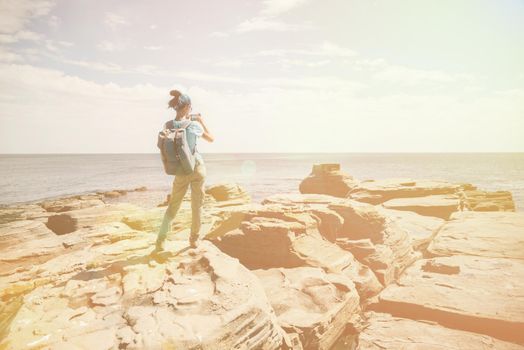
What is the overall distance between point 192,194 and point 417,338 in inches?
181

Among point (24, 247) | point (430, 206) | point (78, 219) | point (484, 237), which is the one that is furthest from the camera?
point (430, 206)

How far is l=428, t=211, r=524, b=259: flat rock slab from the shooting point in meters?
8.24

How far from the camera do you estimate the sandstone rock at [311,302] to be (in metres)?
4.63

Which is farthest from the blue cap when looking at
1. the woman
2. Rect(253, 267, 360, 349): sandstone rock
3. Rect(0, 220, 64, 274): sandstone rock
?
Rect(0, 220, 64, 274): sandstone rock

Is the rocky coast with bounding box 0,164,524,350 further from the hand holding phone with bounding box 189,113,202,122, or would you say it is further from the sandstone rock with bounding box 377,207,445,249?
the hand holding phone with bounding box 189,113,202,122

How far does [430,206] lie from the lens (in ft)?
48.4

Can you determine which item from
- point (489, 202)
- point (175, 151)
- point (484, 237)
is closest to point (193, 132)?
point (175, 151)

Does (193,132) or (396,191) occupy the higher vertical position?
(193,132)

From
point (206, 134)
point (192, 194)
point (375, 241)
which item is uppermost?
point (206, 134)

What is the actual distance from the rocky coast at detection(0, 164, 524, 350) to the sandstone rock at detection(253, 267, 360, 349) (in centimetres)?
2

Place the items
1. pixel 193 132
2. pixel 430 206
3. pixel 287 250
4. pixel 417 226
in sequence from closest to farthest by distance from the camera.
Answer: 1. pixel 193 132
2. pixel 287 250
3. pixel 417 226
4. pixel 430 206

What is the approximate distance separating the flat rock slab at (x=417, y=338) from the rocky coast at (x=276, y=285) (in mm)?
28

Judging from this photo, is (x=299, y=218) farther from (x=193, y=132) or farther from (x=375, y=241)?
(x=193, y=132)

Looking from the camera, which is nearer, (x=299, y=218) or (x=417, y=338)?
(x=417, y=338)
